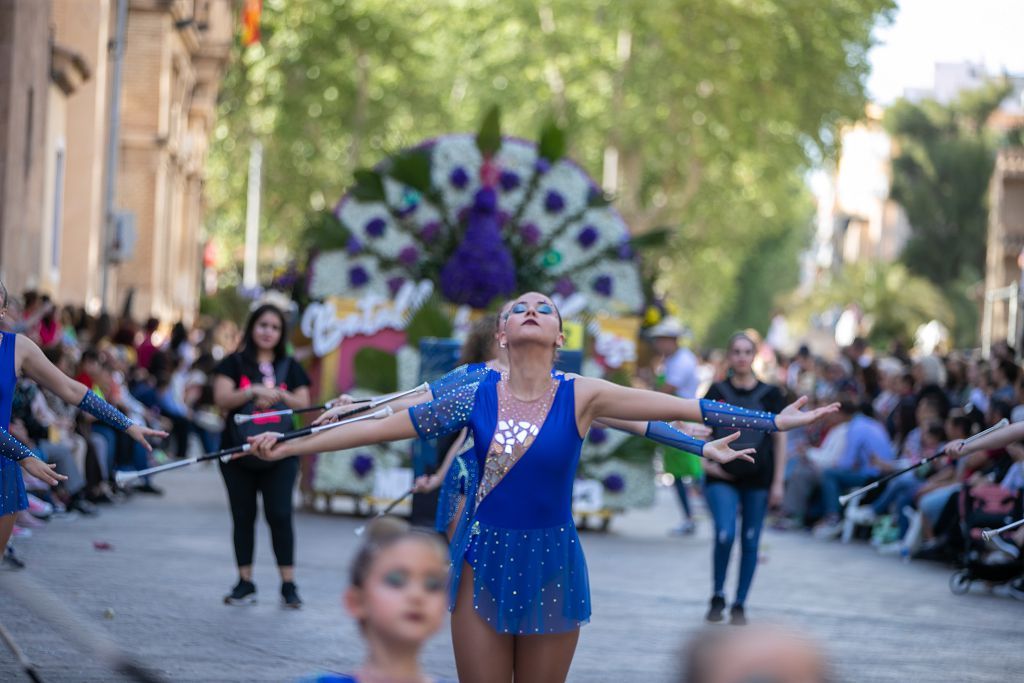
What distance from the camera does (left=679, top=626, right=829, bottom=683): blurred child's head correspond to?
9.87 feet

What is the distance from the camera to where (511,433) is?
648 centimetres

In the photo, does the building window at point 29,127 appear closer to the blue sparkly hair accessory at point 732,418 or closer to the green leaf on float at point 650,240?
the green leaf on float at point 650,240

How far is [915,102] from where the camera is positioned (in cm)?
7156

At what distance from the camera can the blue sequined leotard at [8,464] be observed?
26.3 ft

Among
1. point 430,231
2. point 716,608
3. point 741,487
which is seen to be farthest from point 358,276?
point 716,608

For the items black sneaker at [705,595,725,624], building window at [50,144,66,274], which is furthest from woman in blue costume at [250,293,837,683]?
building window at [50,144,66,274]

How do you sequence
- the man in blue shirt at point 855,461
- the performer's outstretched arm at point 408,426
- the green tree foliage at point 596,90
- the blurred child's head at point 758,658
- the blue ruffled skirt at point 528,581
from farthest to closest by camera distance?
the green tree foliage at point 596,90 < the man in blue shirt at point 855,461 < the performer's outstretched arm at point 408,426 < the blue ruffled skirt at point 528,581 < the blurred child's head at point 758,658

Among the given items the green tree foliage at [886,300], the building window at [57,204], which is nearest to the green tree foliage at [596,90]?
the green tree foliage at [886,300]

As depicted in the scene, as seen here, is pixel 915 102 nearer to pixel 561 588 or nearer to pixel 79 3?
pixel 79 3

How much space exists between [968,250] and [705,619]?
57.2 m

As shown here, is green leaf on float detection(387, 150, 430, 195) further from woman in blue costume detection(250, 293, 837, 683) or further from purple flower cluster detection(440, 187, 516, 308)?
woman in blue costume detection(250, 293, 837, 683)

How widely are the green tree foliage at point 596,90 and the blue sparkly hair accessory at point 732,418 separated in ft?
117

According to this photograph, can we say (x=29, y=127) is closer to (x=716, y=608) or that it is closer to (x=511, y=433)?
(x=716, y=608)

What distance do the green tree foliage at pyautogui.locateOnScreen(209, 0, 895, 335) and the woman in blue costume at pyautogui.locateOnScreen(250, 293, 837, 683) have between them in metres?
35.9
